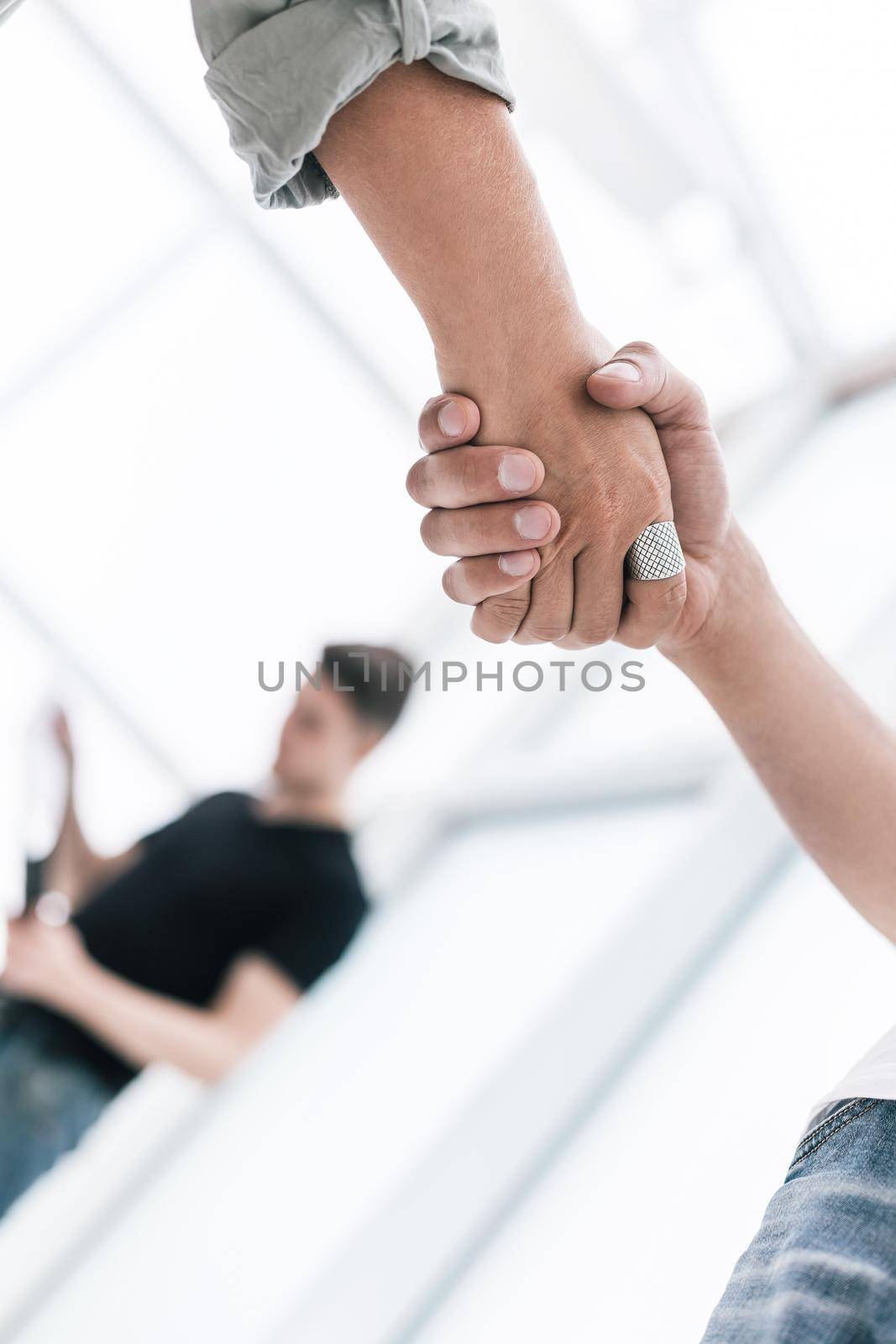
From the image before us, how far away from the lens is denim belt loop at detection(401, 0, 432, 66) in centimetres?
62

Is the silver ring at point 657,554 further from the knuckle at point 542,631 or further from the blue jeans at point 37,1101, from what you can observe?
the blue jeans at point 37,1101

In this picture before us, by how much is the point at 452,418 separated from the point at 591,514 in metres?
0.16

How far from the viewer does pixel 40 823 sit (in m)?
2.19

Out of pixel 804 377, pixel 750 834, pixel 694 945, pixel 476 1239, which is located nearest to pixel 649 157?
pixel 804 377

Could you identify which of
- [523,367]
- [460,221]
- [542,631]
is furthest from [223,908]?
[460,221]

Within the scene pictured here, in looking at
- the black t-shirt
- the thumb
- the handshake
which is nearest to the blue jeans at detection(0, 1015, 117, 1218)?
the black t-shirt

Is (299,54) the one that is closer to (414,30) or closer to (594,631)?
(414,30)

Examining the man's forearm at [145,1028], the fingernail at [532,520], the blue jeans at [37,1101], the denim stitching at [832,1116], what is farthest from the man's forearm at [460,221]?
the blue jeans at [37,1101]

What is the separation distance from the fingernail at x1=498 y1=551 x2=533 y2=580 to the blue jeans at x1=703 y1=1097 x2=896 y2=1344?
51cm

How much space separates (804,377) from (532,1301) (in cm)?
345

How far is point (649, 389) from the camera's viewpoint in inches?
34.7

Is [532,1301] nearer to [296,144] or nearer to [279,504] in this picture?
[296,144]

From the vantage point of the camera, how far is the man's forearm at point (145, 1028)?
1743 mm

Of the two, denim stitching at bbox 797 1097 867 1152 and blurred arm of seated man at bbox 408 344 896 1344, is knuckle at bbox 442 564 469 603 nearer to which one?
blurred arm of seated man at bbox 408 344 896 1344
